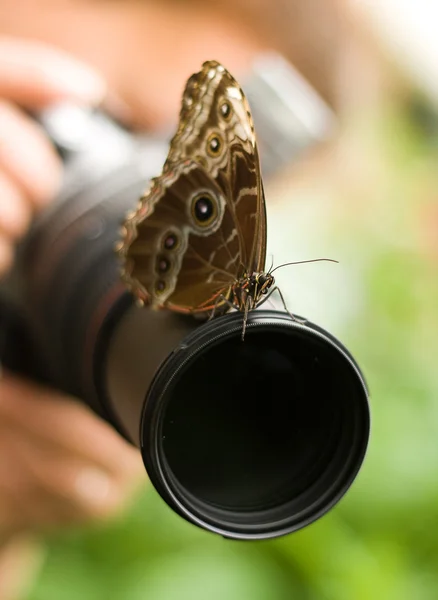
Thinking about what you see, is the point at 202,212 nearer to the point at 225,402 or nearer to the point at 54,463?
the point at 225,402

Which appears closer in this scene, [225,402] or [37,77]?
[225,402]

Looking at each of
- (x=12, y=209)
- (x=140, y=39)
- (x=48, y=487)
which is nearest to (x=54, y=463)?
(x=48, y=487)

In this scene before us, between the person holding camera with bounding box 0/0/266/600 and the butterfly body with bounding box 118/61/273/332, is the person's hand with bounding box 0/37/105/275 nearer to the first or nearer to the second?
the person holding camera with bounding box 0/0/266/600

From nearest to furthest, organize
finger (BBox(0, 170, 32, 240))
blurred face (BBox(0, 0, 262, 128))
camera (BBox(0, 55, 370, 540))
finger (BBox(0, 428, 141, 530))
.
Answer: camera (BBox(0, 55, 370, 540)), finger (BBox(0, 170, 32, 240)), finger (BBox(0, 428, 141, 530)), blurred face (BBox(0, 0, 262, 128))

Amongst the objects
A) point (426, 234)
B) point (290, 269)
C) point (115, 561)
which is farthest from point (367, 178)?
point (115, 561)

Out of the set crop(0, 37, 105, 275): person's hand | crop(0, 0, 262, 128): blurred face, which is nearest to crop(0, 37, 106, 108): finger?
crop(0, 37, 105, 275): person's hand

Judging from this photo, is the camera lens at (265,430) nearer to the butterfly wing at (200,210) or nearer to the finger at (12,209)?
the butterfly wing at (200,210)

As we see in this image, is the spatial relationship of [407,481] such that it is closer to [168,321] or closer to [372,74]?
[168,321]
